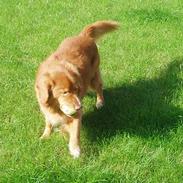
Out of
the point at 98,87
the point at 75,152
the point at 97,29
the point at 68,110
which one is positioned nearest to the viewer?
the point at 68,110

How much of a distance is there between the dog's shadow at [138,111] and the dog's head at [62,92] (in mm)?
595

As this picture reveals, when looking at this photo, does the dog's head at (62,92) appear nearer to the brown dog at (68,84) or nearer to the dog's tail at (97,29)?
the brown dog at (68,84)

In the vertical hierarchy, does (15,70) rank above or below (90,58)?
below

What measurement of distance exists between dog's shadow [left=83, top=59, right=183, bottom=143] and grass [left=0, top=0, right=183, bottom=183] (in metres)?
0.01

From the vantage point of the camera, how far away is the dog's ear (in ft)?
15.0

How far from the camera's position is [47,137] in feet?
16.3

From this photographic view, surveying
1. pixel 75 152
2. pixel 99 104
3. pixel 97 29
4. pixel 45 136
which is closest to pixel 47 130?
pixel 45 136

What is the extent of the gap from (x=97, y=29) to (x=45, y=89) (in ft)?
5.30

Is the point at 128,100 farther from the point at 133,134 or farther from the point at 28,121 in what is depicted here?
the point at 28,121

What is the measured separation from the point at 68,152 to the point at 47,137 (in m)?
0.33

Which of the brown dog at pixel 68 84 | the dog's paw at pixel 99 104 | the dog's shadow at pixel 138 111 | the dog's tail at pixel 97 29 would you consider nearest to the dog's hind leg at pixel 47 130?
the brown dog at pixel 68 84

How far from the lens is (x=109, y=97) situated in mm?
5938

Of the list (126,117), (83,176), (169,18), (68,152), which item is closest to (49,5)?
(169,18)

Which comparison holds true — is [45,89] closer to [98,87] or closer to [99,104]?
[99,104]
